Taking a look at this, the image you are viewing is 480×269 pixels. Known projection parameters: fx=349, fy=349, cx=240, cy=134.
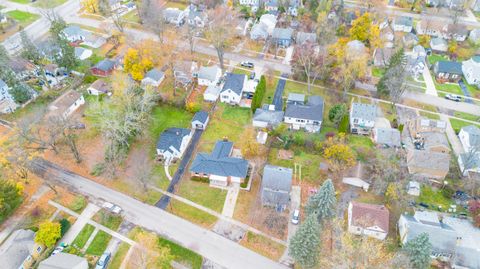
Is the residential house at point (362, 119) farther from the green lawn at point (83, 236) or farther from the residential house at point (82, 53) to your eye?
the residential house at point (82, 53)

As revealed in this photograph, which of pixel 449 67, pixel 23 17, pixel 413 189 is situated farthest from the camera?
pixel 23 17

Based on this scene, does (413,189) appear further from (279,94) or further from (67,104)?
(67,104)

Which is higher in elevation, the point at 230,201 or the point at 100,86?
the point at 100,86

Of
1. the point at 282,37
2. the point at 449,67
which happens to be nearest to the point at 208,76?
the point at 282,37

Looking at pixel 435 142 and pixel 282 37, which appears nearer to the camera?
pixel 435 142

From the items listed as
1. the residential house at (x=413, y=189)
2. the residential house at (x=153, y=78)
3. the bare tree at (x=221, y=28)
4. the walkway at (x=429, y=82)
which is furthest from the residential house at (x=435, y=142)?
the residential house at (x=153, y=78)

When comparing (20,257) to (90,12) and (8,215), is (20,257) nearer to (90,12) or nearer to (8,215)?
(8,215)

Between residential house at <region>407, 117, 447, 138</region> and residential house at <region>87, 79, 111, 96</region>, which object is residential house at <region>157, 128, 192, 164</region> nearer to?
residential house at <region>87, 79, 111, 96</region>

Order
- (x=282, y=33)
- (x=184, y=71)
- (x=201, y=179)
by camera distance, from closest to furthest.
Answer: (x=201, y=179)
(x=184, y=71)
(x=282, y=33)
